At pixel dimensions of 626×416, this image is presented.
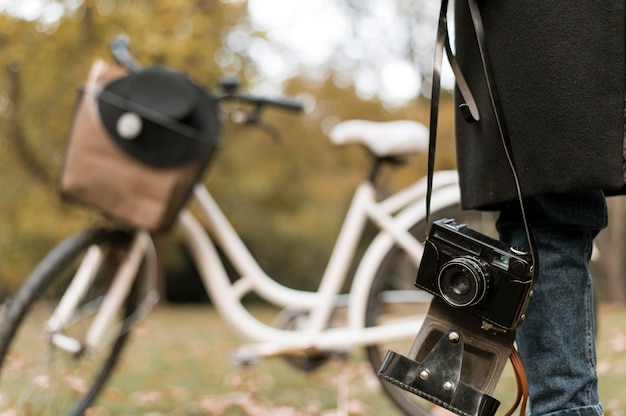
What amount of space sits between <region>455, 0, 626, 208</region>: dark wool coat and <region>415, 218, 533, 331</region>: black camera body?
0.32 ft

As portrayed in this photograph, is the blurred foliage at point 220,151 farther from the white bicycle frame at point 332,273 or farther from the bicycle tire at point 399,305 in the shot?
the bicycle tire at point 399,305

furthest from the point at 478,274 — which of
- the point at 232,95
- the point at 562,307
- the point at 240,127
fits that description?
the point at 240,127

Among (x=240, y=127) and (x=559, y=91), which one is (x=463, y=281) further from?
(x=240, y=127)

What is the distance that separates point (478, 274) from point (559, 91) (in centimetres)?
30

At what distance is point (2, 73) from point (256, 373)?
4.05 meters

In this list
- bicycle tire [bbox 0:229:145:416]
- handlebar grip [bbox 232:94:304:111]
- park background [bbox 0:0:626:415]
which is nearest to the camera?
bicycle tire [bbox 0:229:145:416]

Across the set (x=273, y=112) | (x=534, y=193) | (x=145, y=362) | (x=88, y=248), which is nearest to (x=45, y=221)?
(x=273, y=112)

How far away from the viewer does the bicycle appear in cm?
187

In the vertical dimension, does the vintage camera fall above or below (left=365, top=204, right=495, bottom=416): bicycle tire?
above

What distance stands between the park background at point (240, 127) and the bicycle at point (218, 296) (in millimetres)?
498

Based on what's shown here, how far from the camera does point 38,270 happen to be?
1783 mm

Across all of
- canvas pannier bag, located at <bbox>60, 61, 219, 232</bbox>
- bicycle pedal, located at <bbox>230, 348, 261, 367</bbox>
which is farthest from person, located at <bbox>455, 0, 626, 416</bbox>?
bicycle pedal, located at <bbox>230, 348, 261, 367</bbox>

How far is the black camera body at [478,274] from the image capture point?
1020 mm

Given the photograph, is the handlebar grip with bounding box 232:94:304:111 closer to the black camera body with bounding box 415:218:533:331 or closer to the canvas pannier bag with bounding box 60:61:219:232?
the canvas pannier bag with bounding box 60:61:219:232
